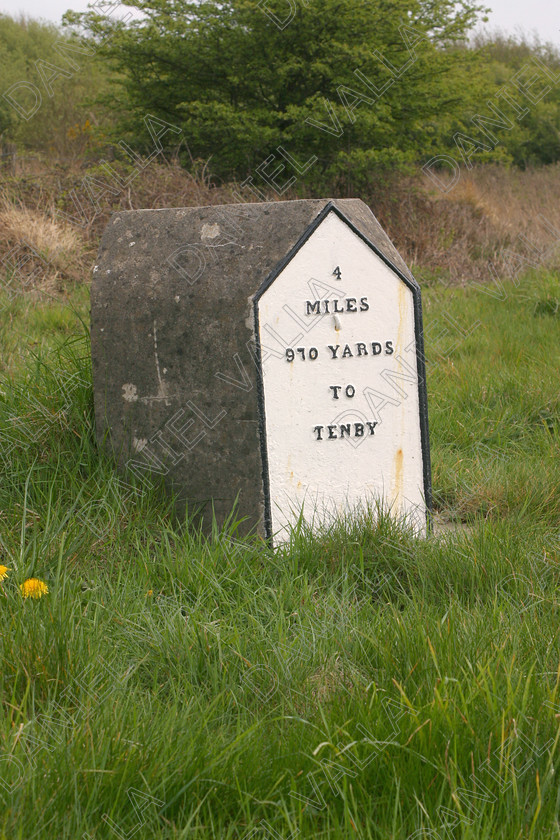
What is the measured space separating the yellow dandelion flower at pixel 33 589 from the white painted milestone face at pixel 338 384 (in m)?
0.93

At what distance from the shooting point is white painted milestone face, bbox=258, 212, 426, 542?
284cm

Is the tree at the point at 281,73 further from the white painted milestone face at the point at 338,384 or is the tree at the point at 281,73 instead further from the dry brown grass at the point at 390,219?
the white painted milestone face at the point at 338,384

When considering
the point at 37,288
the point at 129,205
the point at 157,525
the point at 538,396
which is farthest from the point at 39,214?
the point at 157,525

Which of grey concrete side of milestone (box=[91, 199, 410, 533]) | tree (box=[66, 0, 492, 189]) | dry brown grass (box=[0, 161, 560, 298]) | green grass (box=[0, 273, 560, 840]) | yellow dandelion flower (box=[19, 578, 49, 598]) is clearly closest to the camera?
green grass (box=[0, 273, 560, 840])

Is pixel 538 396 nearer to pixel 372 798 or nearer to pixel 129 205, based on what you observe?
pixel 372 798

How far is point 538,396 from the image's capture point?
437cm

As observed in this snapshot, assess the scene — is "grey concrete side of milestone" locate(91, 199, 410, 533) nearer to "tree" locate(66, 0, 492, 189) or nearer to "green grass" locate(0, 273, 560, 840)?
"green grass" locate(0, 273, 560, 840)

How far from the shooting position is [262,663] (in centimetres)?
196

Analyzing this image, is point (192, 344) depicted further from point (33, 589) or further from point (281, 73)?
point (281, 73)

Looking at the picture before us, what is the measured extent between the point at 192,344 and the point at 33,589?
107 centimetres

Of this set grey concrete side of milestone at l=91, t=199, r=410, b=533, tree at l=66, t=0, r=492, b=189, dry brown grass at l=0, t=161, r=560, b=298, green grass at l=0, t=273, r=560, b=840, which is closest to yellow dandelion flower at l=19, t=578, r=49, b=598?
green grass at l=0, t=273, r=560, b=840

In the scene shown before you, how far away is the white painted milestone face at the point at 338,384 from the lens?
2.84 m

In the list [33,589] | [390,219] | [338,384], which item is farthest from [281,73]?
[33,589]

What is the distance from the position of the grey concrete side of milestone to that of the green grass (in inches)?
5.9
